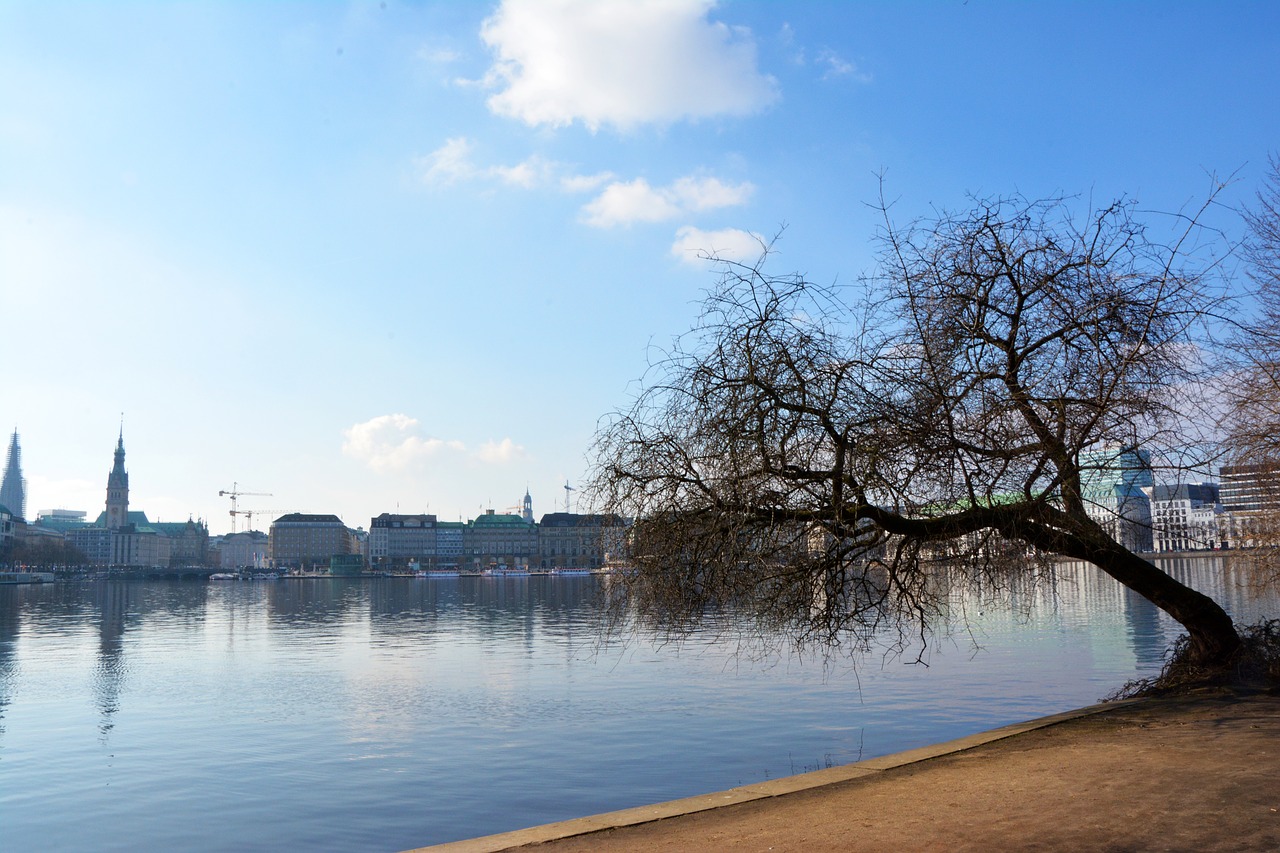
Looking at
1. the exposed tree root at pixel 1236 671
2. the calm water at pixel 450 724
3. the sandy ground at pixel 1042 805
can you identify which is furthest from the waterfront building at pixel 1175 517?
the sandy ground at pixel 1042 805

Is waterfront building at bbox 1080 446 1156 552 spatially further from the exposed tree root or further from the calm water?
the exposed tree root

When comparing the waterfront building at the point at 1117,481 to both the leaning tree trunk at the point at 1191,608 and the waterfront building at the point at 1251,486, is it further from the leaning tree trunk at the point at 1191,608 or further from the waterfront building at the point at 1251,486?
the waterfront building at the point at 1251,486

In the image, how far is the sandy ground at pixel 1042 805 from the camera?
9117 mm

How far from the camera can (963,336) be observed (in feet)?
53.6

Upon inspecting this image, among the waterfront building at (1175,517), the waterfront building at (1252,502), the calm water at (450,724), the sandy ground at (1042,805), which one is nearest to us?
the sandy ground at (1042,805)

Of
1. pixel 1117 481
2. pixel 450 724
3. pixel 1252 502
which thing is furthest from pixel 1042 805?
pixel 1252 502

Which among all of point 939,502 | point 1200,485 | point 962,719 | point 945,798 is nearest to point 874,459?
point 939,502

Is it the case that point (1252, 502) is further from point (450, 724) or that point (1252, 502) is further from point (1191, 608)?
point (450, 724)

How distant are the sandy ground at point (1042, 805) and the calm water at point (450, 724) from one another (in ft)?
Answer: 14.0

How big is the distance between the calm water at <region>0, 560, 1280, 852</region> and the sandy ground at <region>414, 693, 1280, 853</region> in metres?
4.26

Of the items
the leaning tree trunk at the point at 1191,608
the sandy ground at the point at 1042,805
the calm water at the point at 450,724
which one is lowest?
the calm water at the point at 450,724

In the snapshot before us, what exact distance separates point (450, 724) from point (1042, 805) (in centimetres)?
1594

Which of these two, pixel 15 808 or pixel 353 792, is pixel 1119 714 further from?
pixel 15 808

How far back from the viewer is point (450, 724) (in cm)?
2364
